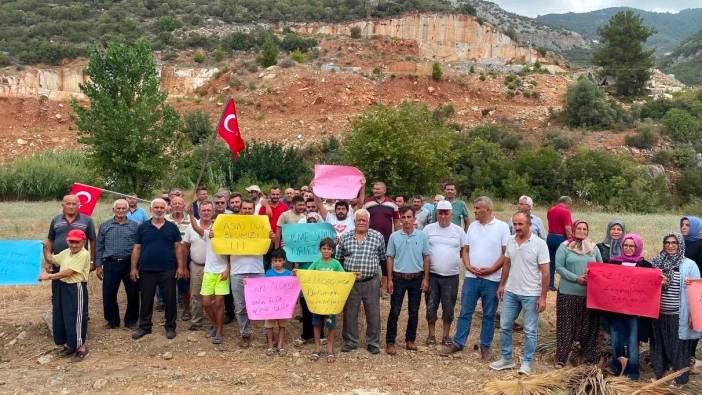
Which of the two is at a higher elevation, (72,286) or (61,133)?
(61,133)

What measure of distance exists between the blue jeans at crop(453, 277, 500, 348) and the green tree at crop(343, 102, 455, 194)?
15.5 meters

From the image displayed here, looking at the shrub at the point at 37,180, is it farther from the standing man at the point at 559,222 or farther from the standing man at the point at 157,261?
the standing man at the point at 559,222

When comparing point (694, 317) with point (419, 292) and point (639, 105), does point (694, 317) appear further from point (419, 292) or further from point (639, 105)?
point (639, 105)

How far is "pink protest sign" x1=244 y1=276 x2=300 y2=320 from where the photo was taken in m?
7.01

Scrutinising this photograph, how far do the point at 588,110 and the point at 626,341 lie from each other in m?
36.2

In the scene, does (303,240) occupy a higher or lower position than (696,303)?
higher

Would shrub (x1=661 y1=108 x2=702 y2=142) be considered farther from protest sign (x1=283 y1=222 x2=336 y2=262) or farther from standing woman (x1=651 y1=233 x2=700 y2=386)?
protest sign (x1=283 y1=222 x2=336 y2=262)

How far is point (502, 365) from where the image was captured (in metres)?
6.62

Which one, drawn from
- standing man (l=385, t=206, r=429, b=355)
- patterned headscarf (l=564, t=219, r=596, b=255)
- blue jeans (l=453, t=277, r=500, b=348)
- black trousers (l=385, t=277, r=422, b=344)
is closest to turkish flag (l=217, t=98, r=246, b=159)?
standing man (l=385, t=206, r=429, b=355)

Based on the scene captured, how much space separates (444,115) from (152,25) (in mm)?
36272

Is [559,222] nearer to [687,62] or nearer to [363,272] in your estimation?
[363,272]

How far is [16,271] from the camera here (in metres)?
7.11

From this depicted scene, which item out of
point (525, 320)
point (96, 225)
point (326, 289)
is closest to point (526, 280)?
point (525, 320)

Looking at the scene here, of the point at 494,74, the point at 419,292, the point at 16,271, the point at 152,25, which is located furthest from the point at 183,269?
the point at 152,25
